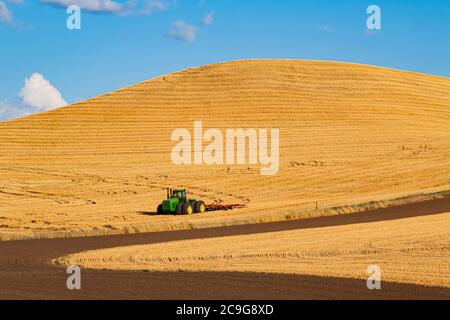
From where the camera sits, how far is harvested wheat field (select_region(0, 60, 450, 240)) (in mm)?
39438

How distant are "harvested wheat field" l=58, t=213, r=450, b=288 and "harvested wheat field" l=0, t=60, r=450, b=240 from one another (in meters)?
7.86

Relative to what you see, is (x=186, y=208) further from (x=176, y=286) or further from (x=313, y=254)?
(x=176, y=286)

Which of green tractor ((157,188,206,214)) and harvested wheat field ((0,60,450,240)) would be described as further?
harvested wheat field ((0,60,450,240))

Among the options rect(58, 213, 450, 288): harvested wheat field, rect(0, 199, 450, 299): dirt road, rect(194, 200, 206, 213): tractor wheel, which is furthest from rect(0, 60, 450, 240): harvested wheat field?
rect(0, 199, 450, 299): dirt road

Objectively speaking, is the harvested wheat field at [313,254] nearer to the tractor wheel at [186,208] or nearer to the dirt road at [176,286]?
the dirt road at [176,286]

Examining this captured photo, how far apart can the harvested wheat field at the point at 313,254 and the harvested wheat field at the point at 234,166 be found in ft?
25.8

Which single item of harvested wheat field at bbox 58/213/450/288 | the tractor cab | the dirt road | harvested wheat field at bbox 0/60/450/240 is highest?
harvested wheat field at bbox 0/60/450/240

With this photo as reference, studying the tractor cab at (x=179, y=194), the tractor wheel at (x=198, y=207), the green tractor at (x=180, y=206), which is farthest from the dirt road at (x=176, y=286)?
the tractor cab at (x=179, y=194)

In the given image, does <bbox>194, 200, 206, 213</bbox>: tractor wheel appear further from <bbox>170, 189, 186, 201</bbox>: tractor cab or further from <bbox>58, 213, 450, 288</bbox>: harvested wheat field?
<bbox>58, 213, 450, 288</bbox>: harvested wheat field

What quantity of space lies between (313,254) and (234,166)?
88.9ft

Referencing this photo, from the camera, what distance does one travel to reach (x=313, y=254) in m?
23.3

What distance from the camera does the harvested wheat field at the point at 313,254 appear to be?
19.7m

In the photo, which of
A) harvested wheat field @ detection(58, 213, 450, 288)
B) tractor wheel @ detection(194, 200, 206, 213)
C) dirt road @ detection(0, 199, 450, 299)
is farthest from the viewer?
tractor wheel @ detection(194, 200, 206, 213)
